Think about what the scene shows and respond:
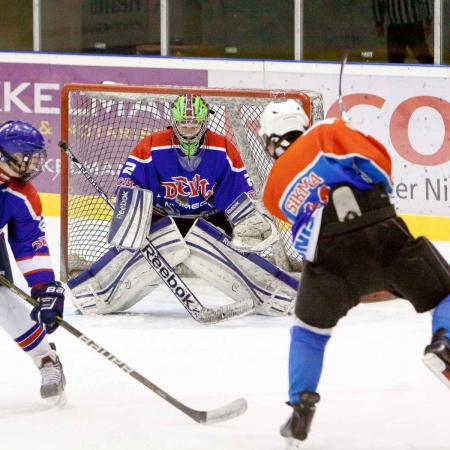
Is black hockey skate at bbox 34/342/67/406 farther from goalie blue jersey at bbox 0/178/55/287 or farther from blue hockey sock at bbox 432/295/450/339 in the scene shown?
blue hockey sock at bbox 432/295/450/339

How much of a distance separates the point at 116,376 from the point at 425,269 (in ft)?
4.50

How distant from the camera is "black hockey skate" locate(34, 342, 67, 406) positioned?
10.7 ft

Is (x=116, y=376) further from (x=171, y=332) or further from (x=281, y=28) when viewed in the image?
(x=281, y=28)

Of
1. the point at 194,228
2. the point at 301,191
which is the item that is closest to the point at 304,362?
the point at 301,191

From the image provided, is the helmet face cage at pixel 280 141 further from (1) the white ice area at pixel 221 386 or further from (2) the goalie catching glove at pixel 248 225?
(2) the goalie catching glove at pixel 248 225

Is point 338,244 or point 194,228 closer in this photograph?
point 338,244

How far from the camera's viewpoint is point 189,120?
14.8ft

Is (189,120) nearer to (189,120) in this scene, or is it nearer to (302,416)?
(189,120)

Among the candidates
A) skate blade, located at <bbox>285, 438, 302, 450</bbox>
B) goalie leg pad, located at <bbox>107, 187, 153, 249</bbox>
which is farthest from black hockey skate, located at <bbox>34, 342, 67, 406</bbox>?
goalie leg pad, located at <bbox>107, 187, 153, 249</bbox>

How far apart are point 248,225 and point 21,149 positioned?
1534mm

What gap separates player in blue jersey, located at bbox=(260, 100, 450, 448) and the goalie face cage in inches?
82.9

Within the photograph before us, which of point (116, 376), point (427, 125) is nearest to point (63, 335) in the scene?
point (116, 376)

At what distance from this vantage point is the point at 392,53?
250 inches

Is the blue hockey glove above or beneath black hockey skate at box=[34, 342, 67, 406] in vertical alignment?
above
